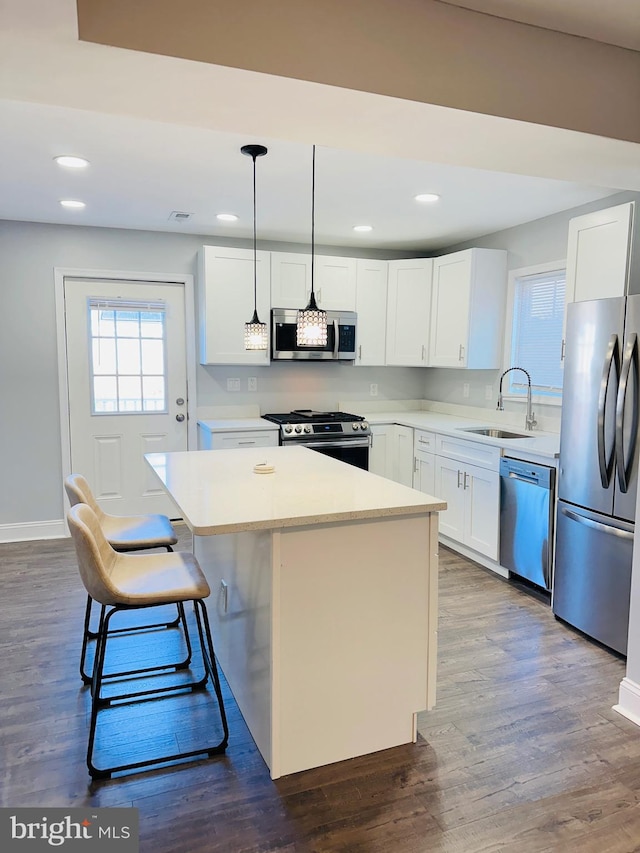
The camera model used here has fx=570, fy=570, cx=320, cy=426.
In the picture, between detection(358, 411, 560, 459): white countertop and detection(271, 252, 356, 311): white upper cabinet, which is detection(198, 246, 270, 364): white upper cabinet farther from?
detection(358, 411, 560, 459): white countertop

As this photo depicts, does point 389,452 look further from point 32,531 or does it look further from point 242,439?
point 32,531

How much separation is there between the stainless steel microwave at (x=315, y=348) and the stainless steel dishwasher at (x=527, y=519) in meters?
1.83

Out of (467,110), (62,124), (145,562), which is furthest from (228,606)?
(62,124)

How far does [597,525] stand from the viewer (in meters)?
2.88

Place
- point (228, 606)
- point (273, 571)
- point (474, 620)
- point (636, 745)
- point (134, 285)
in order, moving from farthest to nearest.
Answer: point (134, 285), point (474, 620), point (228, 606), point (636, 745), point (273, 571)

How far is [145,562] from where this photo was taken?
2.28 metres

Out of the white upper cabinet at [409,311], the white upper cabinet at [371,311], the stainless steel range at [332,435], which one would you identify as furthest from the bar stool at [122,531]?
the white upper cabinet at [409,311]

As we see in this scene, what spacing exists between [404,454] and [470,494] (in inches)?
34.4

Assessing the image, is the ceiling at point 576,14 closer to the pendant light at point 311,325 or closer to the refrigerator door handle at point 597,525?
the pendant light at point 311,325

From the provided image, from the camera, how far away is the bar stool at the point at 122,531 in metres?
2.47

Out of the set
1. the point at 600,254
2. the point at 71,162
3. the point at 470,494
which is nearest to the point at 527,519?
the point at 470,494

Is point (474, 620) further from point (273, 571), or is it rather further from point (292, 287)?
point (292, 287)

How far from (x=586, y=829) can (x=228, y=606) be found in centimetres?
148

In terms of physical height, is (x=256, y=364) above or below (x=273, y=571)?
above
